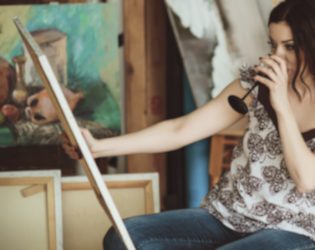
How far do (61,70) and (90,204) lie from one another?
0.58 m

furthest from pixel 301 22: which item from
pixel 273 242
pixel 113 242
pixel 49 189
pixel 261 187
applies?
pixel 49 189

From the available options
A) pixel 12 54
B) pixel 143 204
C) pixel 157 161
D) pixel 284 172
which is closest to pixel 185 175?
pixel 157 161

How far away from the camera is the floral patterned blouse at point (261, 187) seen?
5.25ft

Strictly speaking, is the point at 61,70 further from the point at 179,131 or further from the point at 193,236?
the point at 193,236

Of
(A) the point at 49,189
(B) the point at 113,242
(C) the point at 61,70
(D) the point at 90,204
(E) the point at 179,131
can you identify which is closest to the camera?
(B) the point at 113,242

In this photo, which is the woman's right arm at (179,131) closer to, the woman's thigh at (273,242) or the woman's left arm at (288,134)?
the woman's left arm at (288,134)

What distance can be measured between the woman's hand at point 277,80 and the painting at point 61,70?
3.91 feet

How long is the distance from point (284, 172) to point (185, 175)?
1.22 m

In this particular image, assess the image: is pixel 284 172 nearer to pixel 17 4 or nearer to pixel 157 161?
pixel 157 161

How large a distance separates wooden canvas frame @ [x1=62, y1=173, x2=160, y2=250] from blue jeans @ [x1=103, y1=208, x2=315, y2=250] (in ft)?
2.36

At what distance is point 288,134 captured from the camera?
1.51 metres

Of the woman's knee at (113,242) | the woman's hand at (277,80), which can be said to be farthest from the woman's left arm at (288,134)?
the woman's knee at (113,242)

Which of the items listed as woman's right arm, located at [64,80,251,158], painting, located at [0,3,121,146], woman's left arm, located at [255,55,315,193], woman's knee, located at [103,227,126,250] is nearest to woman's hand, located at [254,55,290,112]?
woman's left arm, located at [255,55,315,193]

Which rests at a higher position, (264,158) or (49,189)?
(264,158)
